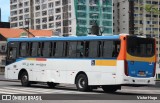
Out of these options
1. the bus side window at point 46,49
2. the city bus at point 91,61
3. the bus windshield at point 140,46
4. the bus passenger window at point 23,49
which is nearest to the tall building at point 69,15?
the bus passenger window at point 23,49

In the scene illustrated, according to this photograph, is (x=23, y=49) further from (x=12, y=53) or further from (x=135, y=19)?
(x=135, y=19)

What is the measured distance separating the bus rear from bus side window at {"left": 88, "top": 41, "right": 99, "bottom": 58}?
6.26 ft

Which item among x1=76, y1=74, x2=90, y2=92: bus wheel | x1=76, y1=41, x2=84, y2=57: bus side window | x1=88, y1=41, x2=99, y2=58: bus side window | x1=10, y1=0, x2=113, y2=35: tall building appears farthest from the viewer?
x1=10, y1=0, x2=113, y2=35: tall building

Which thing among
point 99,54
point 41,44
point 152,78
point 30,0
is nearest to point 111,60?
point 99,54

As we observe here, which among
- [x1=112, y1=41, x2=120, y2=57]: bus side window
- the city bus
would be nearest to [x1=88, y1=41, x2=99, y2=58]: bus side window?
the city bus

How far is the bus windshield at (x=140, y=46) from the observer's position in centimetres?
2375

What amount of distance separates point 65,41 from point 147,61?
4955 mm

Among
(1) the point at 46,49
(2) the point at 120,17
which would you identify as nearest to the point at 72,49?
(1) the point at 46,49

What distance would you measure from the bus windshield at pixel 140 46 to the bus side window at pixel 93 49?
6.18 ft

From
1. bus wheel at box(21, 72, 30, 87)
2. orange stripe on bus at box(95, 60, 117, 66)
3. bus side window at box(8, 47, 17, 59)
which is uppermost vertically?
bus side window at box(8, 47, 17, 59)

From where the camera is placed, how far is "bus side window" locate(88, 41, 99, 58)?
2475cm

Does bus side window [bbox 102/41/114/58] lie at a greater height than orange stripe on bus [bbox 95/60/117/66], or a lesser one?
greater

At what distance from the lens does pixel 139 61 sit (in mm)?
24047

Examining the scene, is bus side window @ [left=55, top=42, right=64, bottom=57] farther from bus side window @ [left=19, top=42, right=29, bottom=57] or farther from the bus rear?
the bus rear
